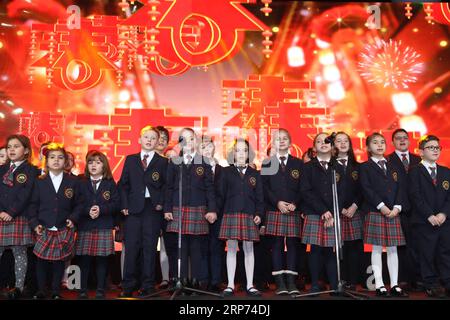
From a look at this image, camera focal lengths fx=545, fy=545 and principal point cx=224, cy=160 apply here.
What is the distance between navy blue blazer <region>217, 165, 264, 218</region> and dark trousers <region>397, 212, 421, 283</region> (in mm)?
1335

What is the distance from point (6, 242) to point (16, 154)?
70 centimetres

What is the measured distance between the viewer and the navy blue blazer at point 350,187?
4.55 metres

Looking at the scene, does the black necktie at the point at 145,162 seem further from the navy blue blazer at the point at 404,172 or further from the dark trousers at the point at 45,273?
the navy blue blazer at the point at 404,172

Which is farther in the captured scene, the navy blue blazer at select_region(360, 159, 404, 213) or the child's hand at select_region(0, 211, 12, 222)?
the navy blue blazer at select_region(360, 159, 404, 213)

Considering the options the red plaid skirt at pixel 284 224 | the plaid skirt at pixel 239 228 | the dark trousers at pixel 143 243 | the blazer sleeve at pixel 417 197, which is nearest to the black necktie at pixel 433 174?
the blazer sleeve at pixel 417 197

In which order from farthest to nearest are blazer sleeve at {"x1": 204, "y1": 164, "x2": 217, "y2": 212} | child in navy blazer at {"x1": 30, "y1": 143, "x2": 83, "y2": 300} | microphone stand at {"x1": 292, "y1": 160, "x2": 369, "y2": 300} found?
blazer sleeve at {"x1": 204, "y1": 164, "x2": 217, "y2": 212} → child in navy blazer at {"x1": 30, "y1": 143, "x2": 83, "y2": 300} → microphone stand at {"x1": 292, "y1": 160, "x2": 369, "y2": 300}

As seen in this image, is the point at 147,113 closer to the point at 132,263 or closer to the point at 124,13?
the point at 124,13

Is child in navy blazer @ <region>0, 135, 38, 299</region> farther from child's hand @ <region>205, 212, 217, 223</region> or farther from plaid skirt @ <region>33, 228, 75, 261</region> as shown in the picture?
A: child's hand @ <region>205, 212, 217, 223</region>

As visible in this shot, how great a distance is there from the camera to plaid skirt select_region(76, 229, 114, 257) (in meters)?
4.28

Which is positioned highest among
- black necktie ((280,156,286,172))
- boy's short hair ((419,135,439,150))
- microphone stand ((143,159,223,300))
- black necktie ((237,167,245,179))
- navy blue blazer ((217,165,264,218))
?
boy's short hair ((419,135,439,150))

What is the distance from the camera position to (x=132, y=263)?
433 cm

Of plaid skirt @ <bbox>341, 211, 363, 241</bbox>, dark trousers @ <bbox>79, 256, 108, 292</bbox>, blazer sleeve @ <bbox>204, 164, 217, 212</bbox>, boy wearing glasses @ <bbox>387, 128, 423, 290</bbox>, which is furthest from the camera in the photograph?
boy wearing glasses @ <bbox>387, 128, 423, 290</bbox>

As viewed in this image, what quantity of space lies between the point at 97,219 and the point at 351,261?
7.23 feet

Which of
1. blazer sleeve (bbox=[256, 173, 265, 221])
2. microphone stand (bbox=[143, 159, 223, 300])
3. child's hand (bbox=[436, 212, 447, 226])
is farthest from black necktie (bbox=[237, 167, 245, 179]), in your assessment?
child's hand (bbox=[436, 212, 447, 226])
